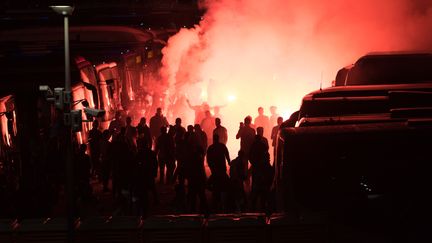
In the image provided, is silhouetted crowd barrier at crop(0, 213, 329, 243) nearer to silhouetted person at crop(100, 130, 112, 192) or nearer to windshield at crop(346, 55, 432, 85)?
silhouetted person at crop(100, 130, 112, 192)

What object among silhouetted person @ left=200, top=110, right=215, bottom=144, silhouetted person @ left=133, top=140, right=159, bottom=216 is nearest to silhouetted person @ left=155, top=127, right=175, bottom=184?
silhouetted person @ left=200, top=110, right=215, bottom=144

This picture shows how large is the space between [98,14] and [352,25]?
22.7m

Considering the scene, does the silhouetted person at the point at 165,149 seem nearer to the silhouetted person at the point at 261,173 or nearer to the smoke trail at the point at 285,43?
the silhouetted person at the point at 261,173

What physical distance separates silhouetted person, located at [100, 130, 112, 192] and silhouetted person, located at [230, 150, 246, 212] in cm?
286

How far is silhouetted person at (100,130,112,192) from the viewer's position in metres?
16.6

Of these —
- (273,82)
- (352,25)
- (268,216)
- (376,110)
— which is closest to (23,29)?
(273,82)

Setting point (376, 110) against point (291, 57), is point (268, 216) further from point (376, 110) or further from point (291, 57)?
point (291, 57)

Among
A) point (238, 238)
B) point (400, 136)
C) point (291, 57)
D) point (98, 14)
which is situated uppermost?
point (98, 14)

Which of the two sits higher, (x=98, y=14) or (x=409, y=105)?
(x=98, y=14)

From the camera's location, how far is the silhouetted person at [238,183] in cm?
1430

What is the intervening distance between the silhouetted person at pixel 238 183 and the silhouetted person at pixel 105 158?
2863 mm

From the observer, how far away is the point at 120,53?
2717cm

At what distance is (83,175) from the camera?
14.9 metres

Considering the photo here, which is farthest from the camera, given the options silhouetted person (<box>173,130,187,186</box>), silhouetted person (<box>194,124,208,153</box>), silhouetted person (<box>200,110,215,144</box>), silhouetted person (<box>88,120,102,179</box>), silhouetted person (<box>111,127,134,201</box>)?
silhouetted person (<box>200,110,215,144</box>)
